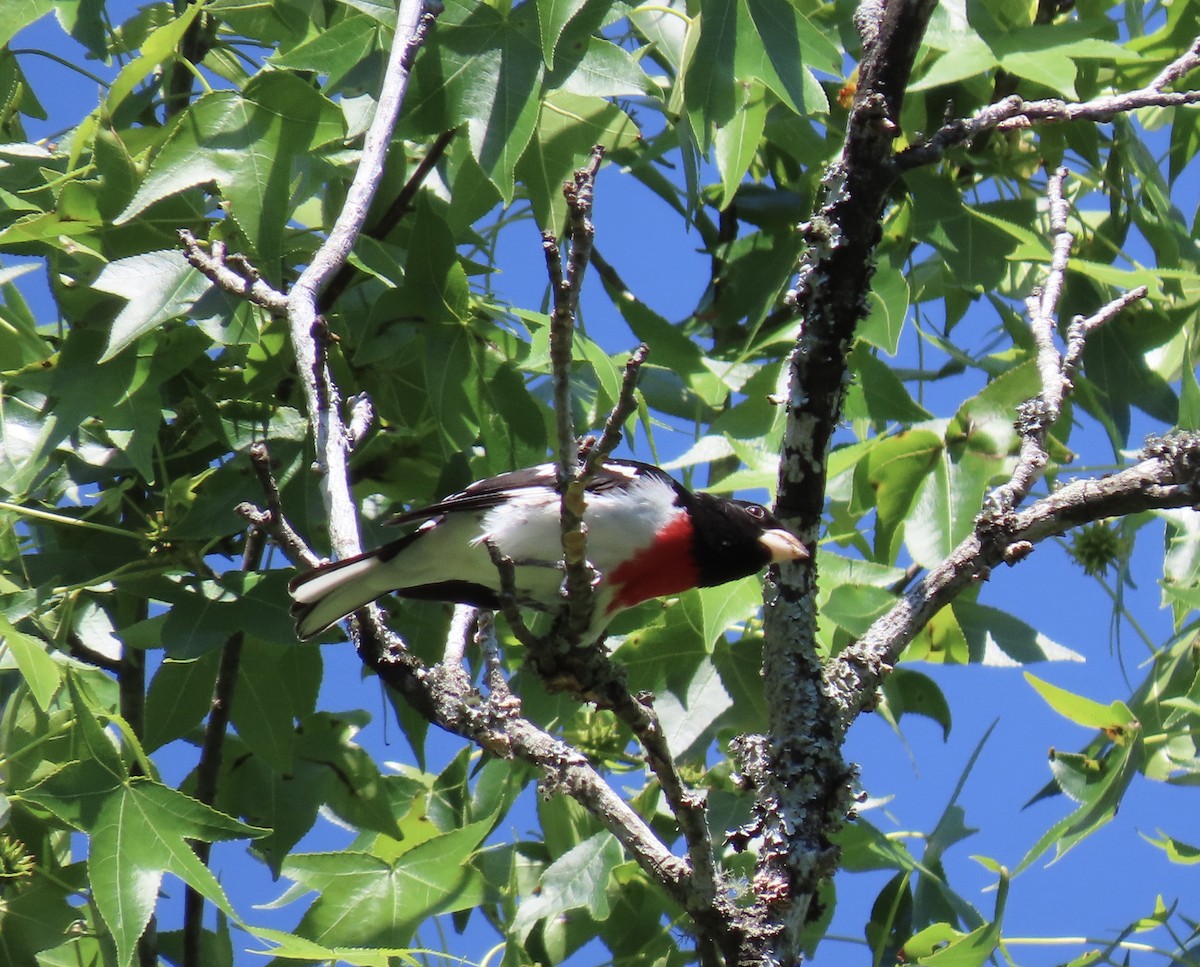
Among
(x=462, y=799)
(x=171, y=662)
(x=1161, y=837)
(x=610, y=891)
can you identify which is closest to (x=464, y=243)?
(x=171, y=662)

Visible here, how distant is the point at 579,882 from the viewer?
2.85 metres

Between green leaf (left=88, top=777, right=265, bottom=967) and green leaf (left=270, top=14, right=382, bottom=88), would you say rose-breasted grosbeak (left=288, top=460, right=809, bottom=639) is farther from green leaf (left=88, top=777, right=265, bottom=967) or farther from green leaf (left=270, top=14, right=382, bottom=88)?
green leaf (left=270, top=14, right=382, bottom=88)

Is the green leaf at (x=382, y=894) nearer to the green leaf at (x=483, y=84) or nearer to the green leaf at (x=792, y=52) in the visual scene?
the green leaf at (x=483, y=84)

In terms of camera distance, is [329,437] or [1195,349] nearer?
[329,437]

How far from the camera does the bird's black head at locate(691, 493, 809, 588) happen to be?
8.93 feet

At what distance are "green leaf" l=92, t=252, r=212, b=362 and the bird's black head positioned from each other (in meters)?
1.18

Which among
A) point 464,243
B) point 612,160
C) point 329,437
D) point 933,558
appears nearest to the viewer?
point 329,437

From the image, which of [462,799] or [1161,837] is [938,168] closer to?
[1161,837]

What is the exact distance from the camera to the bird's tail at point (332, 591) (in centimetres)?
229

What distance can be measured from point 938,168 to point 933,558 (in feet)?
Answer: 3.68

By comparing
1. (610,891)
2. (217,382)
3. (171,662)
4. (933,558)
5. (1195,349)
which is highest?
(1195,349)

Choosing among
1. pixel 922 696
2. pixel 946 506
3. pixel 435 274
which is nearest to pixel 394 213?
pixel 435 274

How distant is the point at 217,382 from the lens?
2867 mm

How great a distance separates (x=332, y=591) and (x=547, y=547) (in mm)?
519
